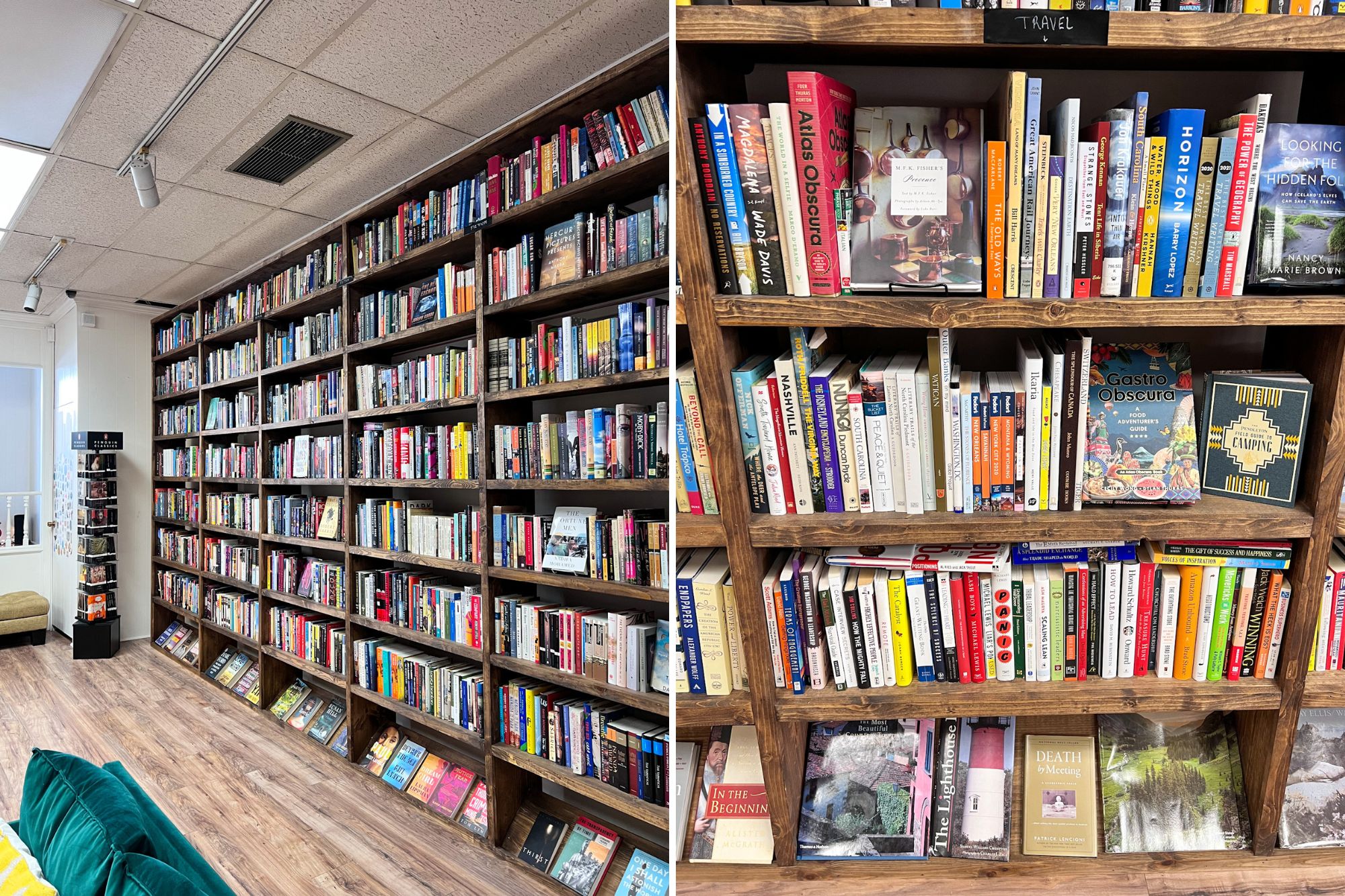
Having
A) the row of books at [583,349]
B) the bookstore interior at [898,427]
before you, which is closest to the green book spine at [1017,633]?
the bookstore interior at [898,427]

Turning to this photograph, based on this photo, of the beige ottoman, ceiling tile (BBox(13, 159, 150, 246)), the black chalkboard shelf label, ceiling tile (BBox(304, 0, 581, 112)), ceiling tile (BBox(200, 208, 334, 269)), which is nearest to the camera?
the black chalkboard shelf label

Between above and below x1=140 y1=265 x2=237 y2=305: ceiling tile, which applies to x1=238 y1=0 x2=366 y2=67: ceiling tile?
above

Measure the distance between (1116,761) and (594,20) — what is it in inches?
85.2

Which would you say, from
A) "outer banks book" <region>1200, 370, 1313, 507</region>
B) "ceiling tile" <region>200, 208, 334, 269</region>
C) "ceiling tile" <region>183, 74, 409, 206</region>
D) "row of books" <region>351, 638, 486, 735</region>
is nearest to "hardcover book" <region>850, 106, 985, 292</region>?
"outer banks book" <region>1200, 370, 1313, 507</region>

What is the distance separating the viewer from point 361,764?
3416mm

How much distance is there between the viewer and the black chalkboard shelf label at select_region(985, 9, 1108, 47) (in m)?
1.09

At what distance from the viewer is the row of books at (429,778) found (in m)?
2.85

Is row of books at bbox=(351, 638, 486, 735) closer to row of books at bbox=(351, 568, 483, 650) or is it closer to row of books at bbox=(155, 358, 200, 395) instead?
row of books at bbox=(351, 568, 483, 650)

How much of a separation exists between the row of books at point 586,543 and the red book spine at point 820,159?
103 cm

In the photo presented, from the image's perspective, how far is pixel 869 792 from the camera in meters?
1.45

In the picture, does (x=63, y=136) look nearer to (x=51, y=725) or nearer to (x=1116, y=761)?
(x=51, y=725)

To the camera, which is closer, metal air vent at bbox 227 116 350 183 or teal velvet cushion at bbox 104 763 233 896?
teal velvet cushion at bbox 104 763 233 896

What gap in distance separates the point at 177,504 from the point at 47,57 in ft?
13.2

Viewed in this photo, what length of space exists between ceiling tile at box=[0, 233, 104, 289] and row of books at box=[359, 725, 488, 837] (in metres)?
3.28
